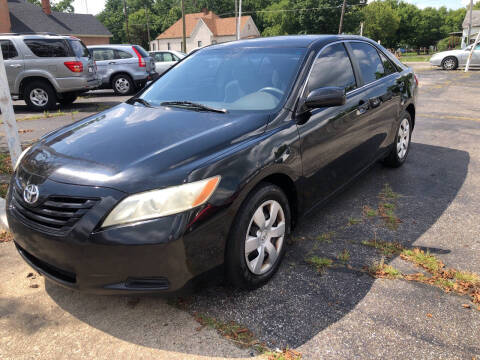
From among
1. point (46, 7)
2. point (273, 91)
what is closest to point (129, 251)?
point (273, 91)

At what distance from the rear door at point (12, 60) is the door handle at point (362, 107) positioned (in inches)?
364

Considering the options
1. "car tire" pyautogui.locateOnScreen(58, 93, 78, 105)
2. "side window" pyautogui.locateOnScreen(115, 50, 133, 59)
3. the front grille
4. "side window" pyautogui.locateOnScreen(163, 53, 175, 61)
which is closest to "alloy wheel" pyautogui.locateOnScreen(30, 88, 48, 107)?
"car tire" pyautogui.locateOnScreen(58, 93, 78, 105)

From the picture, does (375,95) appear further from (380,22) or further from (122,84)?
(380,22)

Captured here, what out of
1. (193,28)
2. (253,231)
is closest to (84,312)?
(253,231)

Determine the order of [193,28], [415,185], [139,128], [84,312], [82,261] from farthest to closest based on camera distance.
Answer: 1. [193,28]
2. [415,185]
3. [139,128]
4. [84,312]
5. [82,261]

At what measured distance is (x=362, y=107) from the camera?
390 centimetres

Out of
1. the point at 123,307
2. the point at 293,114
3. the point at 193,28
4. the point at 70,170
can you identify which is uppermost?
the point at 193,28

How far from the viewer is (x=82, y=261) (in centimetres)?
214

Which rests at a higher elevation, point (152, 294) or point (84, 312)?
point (152, 294)

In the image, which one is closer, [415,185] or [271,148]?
[271,148]

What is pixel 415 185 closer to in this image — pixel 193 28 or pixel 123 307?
pixel 123 307

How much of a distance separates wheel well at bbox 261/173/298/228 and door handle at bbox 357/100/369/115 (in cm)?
132

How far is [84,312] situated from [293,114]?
1.97 m

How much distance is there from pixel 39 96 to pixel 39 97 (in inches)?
1.0
